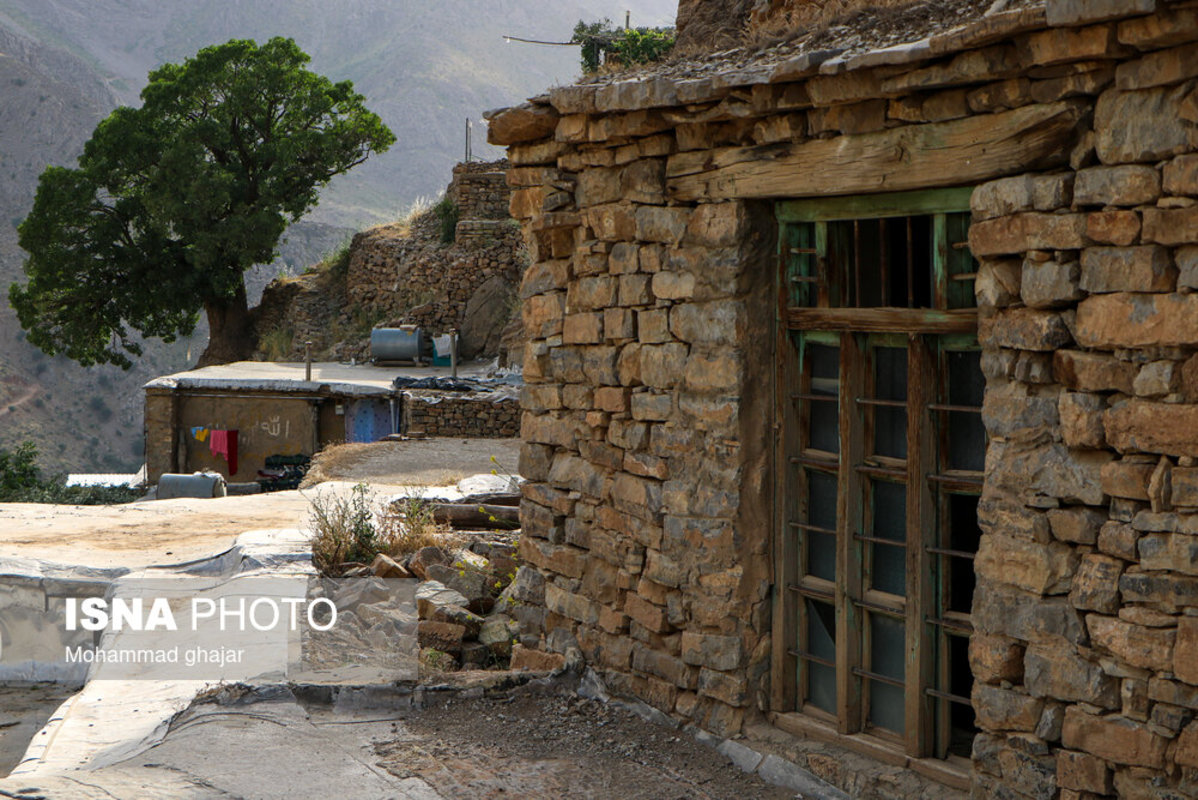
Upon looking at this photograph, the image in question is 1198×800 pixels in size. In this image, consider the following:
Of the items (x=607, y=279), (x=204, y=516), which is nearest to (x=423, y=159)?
(x=204, y=516)

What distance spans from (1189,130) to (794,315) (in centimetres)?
171

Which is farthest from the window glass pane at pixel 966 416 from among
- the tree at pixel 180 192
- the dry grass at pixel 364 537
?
the tree at pixel 180 192

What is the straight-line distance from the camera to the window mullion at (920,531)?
13.7ft

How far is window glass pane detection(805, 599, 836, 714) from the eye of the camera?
4656 mm

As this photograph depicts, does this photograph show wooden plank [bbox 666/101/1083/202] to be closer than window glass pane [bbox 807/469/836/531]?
Yes

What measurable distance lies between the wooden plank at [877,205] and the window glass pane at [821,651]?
1.54m

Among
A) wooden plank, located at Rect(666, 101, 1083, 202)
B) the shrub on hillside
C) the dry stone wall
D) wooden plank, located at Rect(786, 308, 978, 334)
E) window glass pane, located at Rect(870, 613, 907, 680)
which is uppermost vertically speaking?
the dry stone wall

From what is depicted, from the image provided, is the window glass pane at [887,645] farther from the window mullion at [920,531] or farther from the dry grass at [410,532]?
the dry grass at [410,532]

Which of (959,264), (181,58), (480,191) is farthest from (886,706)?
(181,58)

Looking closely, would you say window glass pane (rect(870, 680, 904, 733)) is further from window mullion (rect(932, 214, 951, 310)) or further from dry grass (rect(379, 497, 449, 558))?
dry grass (rect(379, 497, 449, 558))

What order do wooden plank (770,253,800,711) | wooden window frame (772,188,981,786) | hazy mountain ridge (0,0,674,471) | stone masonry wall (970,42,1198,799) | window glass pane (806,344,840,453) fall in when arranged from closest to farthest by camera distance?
stone masonry wall (970,42,1198,799) → wooden window frame (772,188,981,786) → window glass pane (806,344,840,453) → wooden plank (770,253,800,711) → hazy mountain ridge (0,0,674,471)

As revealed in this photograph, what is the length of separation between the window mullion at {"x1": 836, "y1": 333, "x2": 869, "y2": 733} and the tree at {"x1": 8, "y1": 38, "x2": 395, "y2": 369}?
26799mm

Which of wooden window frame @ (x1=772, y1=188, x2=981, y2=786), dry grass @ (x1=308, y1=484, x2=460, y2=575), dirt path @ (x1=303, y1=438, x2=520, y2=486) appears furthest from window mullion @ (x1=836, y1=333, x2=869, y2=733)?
dirt path @ (x1=303, y1=438, x2=520, y2=486)

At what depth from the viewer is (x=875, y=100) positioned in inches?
160
